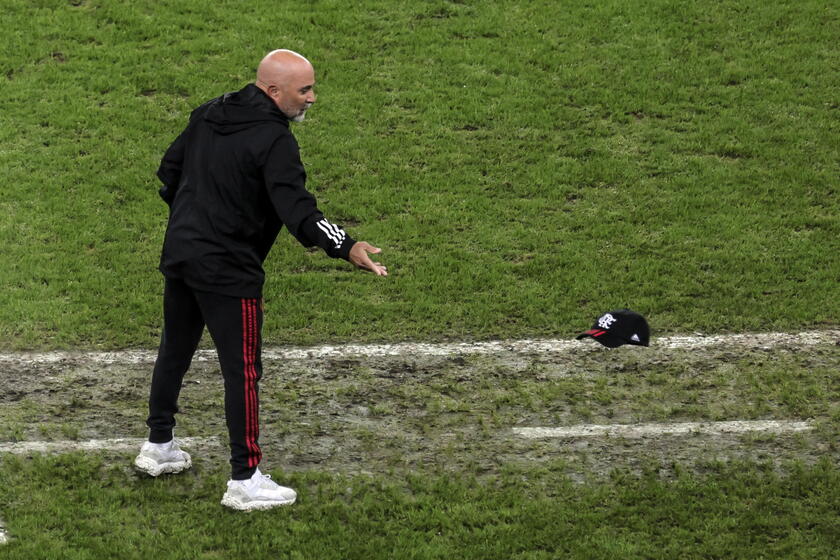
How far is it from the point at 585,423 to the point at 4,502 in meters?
3.23

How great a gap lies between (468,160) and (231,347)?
5281mm

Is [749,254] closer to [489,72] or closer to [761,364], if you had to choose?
[761,364]

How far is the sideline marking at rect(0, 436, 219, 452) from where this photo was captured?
6.77 metres

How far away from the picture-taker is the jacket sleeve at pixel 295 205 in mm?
5773

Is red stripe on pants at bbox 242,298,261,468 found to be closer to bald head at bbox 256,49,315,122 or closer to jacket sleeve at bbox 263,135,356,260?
jacket sleeve at bbox 263,135,356,260

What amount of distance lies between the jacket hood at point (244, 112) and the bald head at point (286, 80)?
41 mm

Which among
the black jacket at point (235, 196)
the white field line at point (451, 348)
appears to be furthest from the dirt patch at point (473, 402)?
the black jacket at point (235, 196)

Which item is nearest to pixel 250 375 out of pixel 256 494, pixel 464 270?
pixel 256 494

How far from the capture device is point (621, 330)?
7.15 meters

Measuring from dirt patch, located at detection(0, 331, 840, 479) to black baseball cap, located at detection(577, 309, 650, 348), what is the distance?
1.55 feet

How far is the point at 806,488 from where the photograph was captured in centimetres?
635

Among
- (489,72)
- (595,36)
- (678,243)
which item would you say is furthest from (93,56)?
(678,243)

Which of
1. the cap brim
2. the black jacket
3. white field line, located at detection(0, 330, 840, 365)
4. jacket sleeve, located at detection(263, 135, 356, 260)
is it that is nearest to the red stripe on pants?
the black jacket

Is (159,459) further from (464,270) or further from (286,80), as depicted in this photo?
(464,270)
